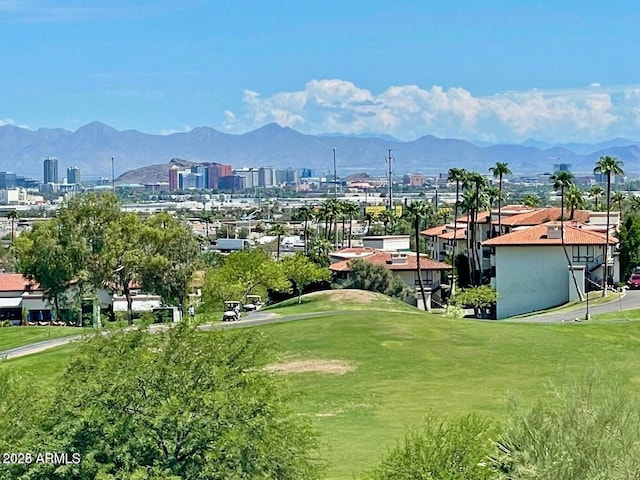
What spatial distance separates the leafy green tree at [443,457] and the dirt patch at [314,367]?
24.0m

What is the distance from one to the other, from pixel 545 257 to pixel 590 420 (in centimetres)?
6912

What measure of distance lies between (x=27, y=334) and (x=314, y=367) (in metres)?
28.5

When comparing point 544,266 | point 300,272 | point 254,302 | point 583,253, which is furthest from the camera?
point 544,266

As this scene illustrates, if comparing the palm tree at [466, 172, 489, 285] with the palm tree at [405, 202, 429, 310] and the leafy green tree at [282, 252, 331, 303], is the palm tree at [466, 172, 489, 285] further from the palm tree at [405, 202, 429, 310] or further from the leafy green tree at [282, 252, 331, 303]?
the leafy green tree at [282, 252, 331, 303]

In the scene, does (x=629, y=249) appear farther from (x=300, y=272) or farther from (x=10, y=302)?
(x=10, y=302)

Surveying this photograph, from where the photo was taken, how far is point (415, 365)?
170 ft

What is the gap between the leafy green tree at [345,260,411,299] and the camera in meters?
96.1

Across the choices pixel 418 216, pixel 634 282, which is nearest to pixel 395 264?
pixel 418 216

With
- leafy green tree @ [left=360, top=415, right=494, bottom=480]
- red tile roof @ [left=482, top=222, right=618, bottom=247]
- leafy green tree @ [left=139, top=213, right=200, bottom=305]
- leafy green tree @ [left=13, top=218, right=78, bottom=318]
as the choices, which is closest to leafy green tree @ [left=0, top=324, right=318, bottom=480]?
leafy green tree @ [left=360, top=415, right=494, bottom=480]

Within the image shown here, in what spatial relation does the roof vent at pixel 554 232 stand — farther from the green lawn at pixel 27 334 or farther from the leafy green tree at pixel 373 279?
the green lawn at pixel 27 334

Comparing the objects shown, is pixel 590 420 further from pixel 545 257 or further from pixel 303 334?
pixel 545 257

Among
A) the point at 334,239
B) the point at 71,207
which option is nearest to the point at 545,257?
the point at 71,207

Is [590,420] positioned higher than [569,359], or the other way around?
[590,420]

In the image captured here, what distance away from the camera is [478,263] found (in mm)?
106000
